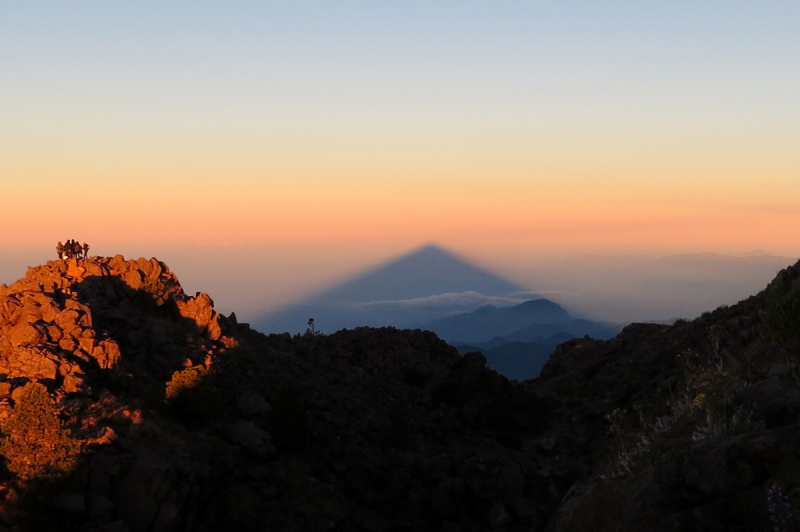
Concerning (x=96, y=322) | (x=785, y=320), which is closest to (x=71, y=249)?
(x=96, y=322)

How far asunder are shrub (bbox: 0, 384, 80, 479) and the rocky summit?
0.16ft

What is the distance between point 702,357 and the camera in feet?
144

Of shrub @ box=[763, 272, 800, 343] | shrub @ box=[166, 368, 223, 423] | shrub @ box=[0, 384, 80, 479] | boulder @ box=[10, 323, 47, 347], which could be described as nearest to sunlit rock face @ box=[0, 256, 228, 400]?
boulder @ box=[10, 323, 47, 347]

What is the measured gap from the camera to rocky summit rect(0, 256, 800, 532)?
44.1 ft

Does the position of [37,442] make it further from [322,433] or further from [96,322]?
[322,433]

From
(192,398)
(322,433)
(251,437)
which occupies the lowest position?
(322,433)

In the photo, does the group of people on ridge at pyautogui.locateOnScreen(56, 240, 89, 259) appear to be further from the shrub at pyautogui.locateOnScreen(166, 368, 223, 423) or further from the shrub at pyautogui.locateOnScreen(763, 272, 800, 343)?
the shrub at pyautogui.locateOnScreen(763, 272, 800, 343)

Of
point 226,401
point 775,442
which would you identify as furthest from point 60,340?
point 775,442

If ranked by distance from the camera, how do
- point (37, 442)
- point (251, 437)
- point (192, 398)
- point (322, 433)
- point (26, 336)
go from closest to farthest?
1. point (37, 442)
2. point (26, 336)
3. point (192, 398)
4. point (251, 437)
5. point (322, 433)

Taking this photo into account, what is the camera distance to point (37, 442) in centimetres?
2119

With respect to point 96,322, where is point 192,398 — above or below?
Result: below

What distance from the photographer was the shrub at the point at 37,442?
67.2ft

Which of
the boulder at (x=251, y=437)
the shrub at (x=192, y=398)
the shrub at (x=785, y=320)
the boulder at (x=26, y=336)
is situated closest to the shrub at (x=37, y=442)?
the boulder at (x=26, y=336)

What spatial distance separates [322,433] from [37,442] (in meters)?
12.9
